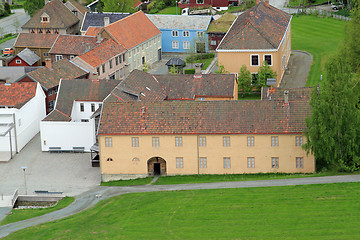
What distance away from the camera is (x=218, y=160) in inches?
2852

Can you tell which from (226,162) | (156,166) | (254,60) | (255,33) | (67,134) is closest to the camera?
(226,162)

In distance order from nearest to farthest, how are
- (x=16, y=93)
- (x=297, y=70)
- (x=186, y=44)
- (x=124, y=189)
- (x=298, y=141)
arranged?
1. (x=124, y=189)
2. (x=298, y=141)
3. (x=16, y=93)
4. (x=297, y=70)
5. (x=186, y=44)

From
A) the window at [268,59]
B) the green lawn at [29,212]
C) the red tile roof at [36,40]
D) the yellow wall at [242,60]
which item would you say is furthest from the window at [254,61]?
the green lawn at [29,212]

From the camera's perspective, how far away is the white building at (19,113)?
8219 cm

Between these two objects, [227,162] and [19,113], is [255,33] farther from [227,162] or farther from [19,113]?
[19,113]

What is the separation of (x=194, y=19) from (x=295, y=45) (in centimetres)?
1712

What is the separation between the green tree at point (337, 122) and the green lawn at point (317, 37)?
31859 millimetres

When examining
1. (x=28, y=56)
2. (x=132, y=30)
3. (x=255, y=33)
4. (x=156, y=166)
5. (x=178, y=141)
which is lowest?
(x=156, y=166)

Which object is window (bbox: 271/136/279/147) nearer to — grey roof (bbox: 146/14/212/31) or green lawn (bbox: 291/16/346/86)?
green lawn (bbox: 291/16/346/86)

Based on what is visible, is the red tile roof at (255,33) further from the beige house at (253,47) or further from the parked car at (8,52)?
the parked car at (8,52)

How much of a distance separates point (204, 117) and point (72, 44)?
43740 millimetres

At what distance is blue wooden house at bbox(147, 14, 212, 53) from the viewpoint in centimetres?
11969

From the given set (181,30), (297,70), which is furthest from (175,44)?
(297,70)

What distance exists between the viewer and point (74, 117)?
87.2 meters
